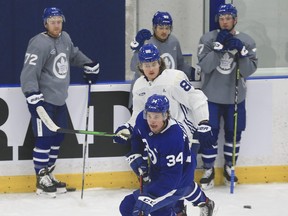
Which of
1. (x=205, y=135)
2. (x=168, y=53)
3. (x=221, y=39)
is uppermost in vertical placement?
(x=221, y=39)

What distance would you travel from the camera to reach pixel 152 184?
14.9 ft

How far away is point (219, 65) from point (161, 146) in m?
1.77

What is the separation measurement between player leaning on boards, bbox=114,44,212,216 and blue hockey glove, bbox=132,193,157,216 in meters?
0.61

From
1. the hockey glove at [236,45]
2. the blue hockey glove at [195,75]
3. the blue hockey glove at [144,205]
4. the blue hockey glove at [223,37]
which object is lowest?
the blue hockey glove at [144,205]

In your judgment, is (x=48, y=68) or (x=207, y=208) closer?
(x=207, y=208)

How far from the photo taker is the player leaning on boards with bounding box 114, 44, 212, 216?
4914 millimetres

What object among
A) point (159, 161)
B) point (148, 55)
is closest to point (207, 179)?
point (148, 55)

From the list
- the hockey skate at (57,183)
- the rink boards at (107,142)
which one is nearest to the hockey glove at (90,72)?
the rink boards at (107,142)

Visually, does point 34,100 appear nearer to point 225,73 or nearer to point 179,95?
point 179,95

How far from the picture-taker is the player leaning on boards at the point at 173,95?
16.1 feet

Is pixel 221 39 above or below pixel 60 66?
above

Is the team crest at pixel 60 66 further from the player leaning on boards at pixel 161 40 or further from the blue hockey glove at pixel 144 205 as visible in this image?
the blue hockey glove at pixel 144 205

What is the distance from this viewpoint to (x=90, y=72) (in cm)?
603

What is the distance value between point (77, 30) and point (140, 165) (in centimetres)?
366
